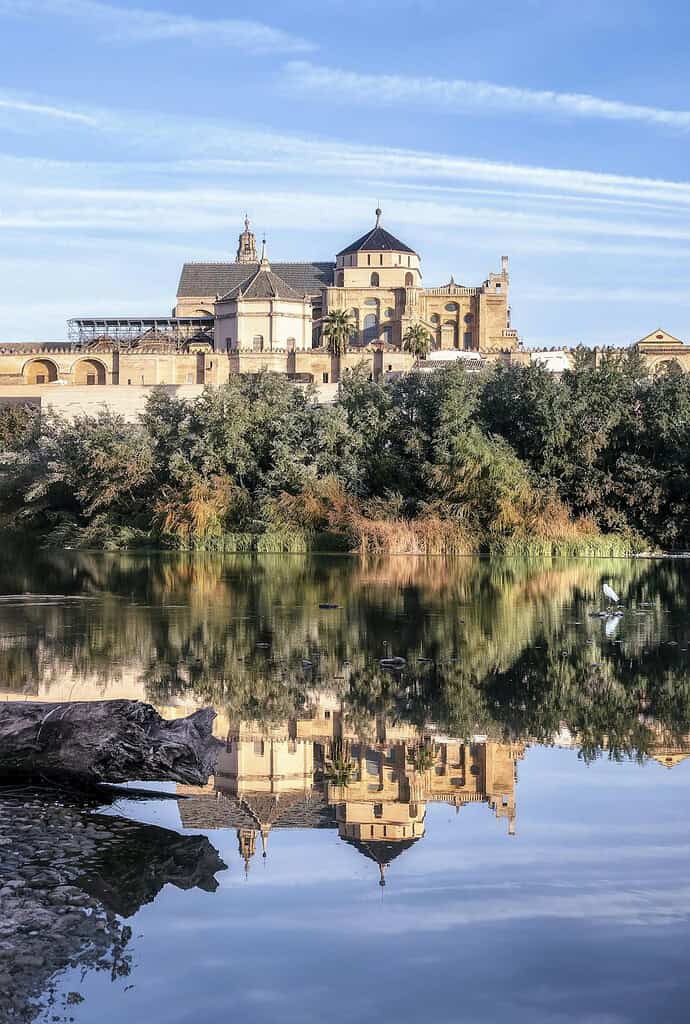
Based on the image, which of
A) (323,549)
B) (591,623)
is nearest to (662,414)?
(323,549)

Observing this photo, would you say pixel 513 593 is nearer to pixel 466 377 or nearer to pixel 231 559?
pixel 231 559

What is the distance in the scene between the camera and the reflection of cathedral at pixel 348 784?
249 inches

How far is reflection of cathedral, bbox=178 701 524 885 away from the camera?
6.31 m

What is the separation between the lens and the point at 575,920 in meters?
5.07

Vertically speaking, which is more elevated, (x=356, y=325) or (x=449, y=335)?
(x=356, y=325)

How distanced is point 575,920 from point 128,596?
42.6 feet

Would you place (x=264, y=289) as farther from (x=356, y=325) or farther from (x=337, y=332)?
(x=356, y=325)

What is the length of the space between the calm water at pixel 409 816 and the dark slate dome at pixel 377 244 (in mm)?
61113

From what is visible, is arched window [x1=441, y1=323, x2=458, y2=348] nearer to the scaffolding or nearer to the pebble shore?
the scaffolding

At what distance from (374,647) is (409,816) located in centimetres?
590

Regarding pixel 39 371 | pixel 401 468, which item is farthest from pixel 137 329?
pixel 401 468

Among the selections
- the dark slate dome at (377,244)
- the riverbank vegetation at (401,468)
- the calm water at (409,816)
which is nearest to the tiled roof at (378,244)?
the dark slate dome at (377,244)

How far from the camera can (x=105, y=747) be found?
6703mm

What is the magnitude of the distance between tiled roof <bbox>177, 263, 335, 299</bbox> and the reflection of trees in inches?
2228
